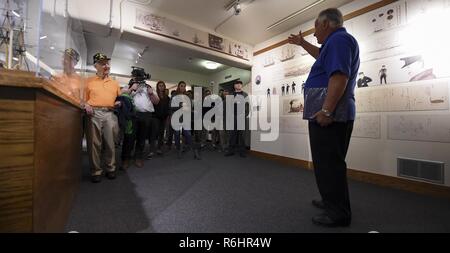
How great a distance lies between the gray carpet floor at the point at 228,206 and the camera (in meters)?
1.28

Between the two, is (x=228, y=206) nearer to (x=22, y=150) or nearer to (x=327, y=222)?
(x=327, y=222)

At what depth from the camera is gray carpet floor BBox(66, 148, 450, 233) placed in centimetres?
128

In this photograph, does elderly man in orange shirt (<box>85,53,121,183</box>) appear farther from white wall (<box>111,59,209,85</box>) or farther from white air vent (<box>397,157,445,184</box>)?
white wall (<box>111,59,209,85</box>)

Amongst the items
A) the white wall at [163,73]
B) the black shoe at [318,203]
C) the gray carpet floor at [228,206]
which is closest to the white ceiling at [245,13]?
the gray carpet floor at [228,206]

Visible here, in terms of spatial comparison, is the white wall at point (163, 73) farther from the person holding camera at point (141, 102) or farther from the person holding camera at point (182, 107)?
the person holding camera at point (141, 102)

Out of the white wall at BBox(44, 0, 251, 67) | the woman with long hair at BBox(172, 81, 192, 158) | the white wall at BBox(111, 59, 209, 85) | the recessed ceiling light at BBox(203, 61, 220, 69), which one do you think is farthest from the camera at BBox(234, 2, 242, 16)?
the white wall at BBox(111, 59, 209, 85)

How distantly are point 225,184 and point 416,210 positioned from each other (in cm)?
168

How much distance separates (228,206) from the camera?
5.23ft

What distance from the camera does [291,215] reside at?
4.80 feet

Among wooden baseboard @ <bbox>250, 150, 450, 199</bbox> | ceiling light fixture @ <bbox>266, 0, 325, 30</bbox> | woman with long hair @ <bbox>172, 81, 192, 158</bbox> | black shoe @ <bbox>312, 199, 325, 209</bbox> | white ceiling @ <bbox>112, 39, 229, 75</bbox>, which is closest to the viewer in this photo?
black shoe @ <bbox>312, 199, 325, 209</bbox>

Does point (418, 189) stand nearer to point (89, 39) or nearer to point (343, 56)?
→ point (343, 56)

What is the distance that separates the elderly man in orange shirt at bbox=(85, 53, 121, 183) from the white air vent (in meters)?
3.31

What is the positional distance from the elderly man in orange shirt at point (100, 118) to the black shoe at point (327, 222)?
209cm

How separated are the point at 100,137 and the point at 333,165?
2.22m
